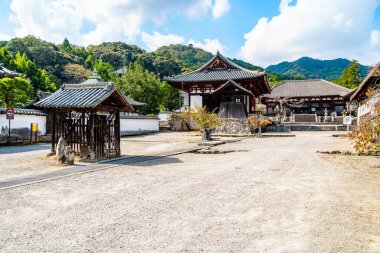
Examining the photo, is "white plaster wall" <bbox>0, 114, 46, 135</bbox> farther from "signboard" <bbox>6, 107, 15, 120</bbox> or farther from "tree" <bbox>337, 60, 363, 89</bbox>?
"tree" <bbox>337, 60, 363, 89</bbox>

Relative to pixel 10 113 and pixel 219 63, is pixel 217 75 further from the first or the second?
pixel 10 113

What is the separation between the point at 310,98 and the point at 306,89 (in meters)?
3.00

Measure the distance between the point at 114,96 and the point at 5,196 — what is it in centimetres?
673

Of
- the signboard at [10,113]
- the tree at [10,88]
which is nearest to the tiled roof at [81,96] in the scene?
the signboard at [10,113]

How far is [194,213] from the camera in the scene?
523cm

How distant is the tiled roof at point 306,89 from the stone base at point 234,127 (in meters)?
21.1

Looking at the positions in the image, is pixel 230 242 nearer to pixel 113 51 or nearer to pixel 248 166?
pixel 248 166

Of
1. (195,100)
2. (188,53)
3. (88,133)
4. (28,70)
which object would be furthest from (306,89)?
(188,53)

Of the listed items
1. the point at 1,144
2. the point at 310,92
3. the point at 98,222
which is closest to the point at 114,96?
the point at 98,222

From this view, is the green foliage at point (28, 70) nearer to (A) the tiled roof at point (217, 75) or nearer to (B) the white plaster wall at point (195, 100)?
(A) the tiled roof at point (217, 75)

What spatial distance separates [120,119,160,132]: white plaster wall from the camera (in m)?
29.9

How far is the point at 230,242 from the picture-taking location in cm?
400

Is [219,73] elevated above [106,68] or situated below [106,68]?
below

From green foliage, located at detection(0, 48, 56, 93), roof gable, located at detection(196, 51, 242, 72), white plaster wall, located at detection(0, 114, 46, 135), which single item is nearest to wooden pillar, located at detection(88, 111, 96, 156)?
white plaster wall, located at detection(0, 114, 46, 135)
